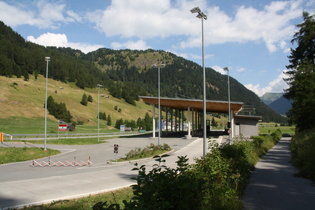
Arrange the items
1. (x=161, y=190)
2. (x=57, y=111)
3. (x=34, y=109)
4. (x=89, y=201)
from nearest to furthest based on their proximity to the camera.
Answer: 1. (x=161, y=190)
2. (x=89, y=201)
3. (x=34, y=109)
4. (x=57, y=111)


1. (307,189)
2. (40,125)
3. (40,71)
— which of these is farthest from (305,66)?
(40,71)

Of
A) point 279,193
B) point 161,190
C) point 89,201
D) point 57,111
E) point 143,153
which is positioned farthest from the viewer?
point 57,111

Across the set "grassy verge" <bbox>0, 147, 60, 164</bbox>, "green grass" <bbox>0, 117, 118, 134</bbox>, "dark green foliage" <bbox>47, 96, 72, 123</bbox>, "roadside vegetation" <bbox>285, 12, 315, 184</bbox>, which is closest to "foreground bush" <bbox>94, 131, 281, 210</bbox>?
"roadside vegetation" <bbox>285, 12, 315, 184</bbox>

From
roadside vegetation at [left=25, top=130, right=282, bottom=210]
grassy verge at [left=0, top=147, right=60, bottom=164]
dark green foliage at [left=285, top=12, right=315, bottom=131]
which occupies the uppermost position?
dark green foliage at [left=285, top=12, right=315, bottom=131]

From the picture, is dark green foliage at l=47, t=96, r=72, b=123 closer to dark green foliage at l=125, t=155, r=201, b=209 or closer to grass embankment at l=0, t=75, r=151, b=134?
grass embankment at l=0, t=75, r=151, b=134

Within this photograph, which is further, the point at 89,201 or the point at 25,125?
the point at 25,125

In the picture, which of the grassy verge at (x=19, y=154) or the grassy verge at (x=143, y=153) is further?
the grassy verge at (x=19, y=154)

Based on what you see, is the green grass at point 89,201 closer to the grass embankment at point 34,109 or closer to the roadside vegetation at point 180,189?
the roadside vegetation at point 180,189

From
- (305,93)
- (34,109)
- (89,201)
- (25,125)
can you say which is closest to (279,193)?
(89,201)

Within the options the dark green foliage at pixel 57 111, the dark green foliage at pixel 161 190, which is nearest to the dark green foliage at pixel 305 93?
the dark green foliage at pixel 161 190

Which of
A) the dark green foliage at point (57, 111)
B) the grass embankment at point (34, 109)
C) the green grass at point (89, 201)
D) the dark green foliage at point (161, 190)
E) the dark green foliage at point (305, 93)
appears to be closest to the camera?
the dark green foliage at point (161, 190)

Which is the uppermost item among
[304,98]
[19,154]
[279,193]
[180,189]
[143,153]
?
[304,98]

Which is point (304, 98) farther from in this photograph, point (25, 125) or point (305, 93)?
point (25, 125)

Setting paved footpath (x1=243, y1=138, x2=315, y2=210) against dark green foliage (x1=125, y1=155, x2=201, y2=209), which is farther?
paved footpath (x1=243, y1=138, x2=315, y2=210)
